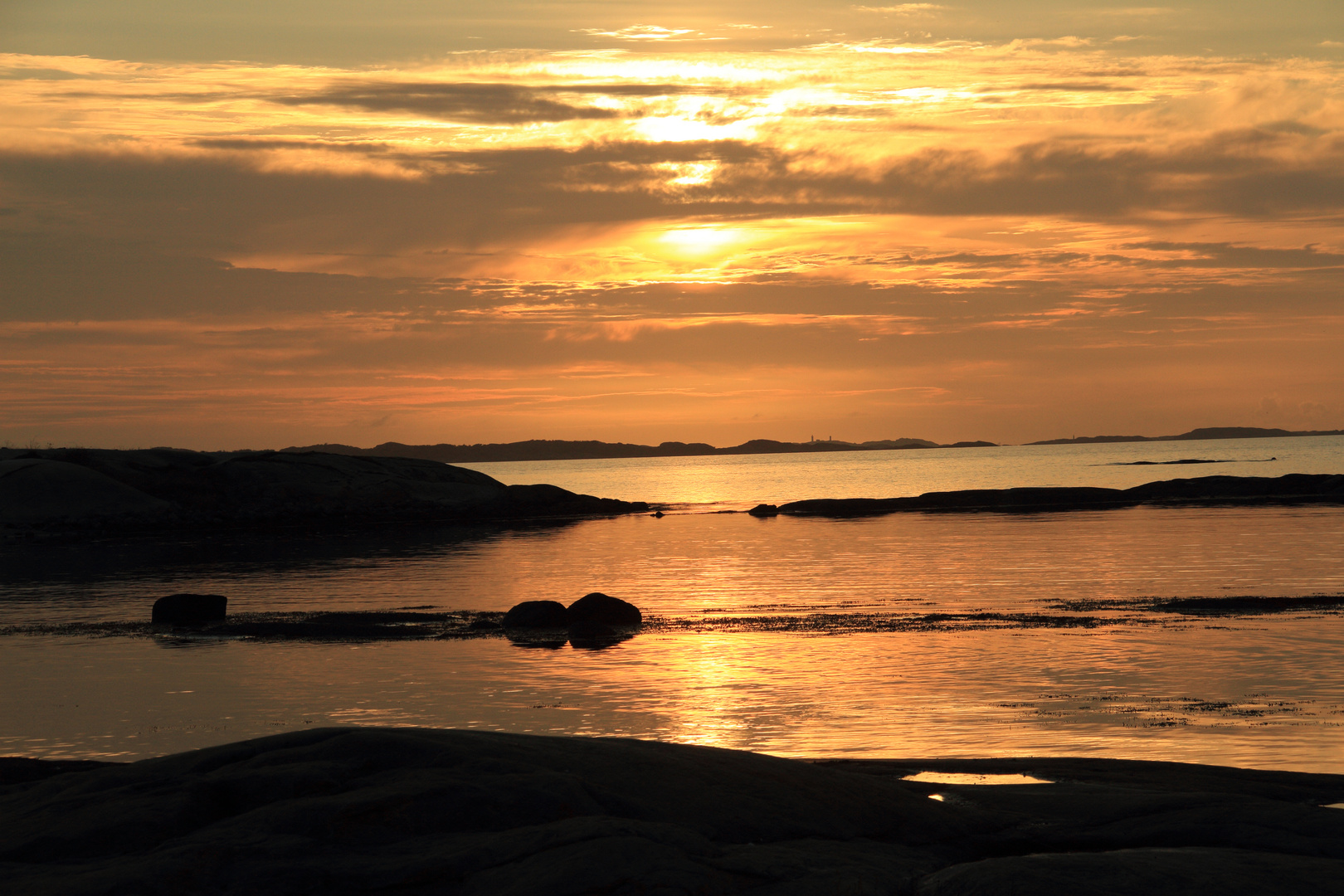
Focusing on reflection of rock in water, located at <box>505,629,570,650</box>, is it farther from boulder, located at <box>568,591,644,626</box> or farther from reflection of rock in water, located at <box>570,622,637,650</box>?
boulder, located at <box>568,591,644,626</box>

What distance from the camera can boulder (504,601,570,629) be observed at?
3112 cm

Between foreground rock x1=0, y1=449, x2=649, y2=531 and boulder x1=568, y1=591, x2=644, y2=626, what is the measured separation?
62.6 metres

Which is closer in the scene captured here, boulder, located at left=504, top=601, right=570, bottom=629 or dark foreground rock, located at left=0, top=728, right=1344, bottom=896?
dark foreground rock, located at left=0, top=728, right=1344, bottom=896

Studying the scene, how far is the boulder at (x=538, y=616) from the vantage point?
1225 inches

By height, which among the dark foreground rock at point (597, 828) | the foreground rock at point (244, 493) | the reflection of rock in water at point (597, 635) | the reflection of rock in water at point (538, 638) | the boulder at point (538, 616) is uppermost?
the foreground rock at point (244, 493)

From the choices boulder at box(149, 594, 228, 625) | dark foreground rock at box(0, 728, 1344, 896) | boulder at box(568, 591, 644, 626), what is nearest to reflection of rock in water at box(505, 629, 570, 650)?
boulder at box(568, 591, 644, 626)

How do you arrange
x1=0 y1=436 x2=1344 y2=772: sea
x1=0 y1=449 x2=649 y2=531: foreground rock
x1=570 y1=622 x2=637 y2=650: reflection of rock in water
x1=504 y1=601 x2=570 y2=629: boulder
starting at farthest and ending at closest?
x1=0 y1=449 x2=649 y2=531: foreground rock, x1=504 y1=601 x2=570 y2=629: boulder, x1=570 y1=622 x2=637 y2=650: reflection of rock in water, x1=0 y1=436 x2=1344 y2=772: sea

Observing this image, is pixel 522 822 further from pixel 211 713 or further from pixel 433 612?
pixel 433 612

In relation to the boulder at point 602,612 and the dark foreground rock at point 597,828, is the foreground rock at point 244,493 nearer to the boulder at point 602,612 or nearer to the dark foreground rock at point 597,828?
the boulder at point 602,612

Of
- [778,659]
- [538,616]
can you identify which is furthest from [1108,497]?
[778,659]

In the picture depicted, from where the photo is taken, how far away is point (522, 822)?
9.00 m

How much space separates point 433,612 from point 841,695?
1837cm

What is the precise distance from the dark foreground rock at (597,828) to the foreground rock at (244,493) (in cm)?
8040

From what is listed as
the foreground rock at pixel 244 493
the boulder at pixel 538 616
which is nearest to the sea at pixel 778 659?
the boulder at pixel 538 616
